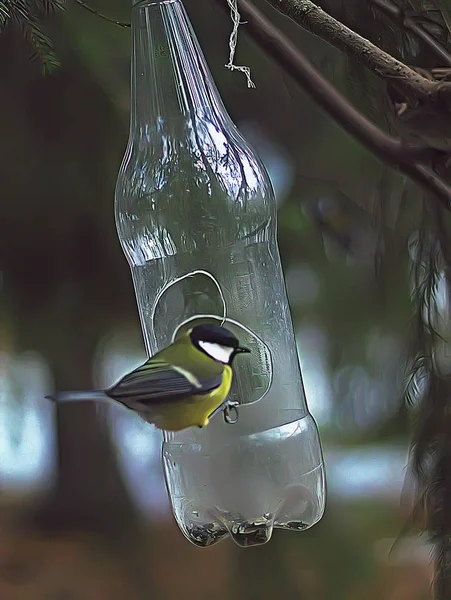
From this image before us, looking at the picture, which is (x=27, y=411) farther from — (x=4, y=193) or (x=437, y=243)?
(x=437, y=243)

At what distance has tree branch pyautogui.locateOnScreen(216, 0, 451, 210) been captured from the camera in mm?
603

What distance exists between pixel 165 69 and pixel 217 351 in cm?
26

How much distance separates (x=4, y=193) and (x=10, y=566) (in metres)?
0.56

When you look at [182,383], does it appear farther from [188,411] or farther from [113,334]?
[113,334]

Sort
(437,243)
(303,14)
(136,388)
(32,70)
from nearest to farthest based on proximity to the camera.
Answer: (136,388)
(303,14)
(437,243)
(32,70)

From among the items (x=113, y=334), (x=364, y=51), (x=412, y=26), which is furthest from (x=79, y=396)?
(x=113, y=334)

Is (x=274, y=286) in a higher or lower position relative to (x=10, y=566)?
higher

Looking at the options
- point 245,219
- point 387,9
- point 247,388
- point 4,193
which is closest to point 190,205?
point 245,219

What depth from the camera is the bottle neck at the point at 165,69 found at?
53cm

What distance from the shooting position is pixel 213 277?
0.54 metres

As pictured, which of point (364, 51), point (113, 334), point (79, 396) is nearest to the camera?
point (79, 396)

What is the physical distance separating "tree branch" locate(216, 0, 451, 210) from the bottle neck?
3.4 inches

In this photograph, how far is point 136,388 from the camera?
34cm

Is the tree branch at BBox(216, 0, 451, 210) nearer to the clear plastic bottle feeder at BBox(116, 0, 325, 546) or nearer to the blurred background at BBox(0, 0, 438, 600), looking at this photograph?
the clear plastic bottle feeder at BBox(116, 0, 325, 546)
